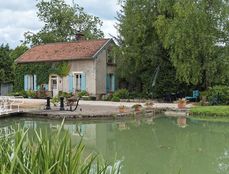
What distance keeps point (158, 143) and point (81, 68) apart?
60.5ft

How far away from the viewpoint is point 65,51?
107 feet

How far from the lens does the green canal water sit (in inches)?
383

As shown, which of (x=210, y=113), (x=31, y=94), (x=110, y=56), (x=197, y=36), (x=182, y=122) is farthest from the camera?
(x=31, y=94)

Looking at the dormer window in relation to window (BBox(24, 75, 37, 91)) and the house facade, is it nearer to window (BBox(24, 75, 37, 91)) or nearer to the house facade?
the house facade

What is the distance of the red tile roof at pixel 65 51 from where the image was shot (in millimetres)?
30938

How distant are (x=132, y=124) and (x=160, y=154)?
7.00 metres

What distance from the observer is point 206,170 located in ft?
30.8

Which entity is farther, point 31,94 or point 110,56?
point 31,94

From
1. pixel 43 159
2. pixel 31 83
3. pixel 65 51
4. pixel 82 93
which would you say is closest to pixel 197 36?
pixel 82 93

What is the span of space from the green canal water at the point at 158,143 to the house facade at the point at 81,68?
11.2 meters

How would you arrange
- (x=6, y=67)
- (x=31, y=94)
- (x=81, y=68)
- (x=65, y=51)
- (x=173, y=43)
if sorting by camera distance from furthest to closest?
(x=6, y=67) → (x=65, y=51) → (x=31, y=94) → (x=81, y=68) → (x=173, y=43)

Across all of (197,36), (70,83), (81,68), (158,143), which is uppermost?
(197,36)

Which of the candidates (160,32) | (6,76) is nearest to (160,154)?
(160,32)

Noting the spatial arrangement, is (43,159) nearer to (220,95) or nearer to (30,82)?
(220,95)
